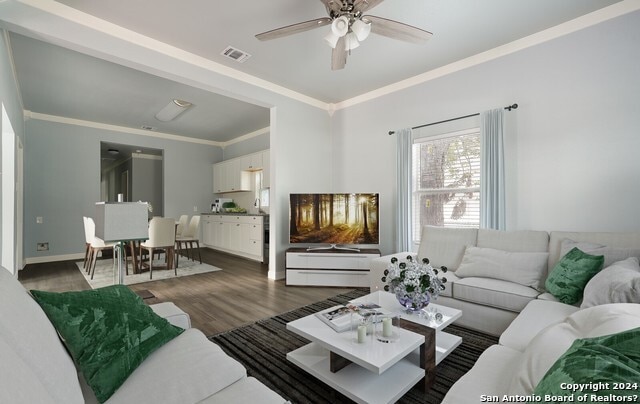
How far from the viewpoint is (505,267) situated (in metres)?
2.62

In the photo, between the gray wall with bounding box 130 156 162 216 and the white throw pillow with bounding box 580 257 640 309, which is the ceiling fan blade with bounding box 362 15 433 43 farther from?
the gray wall with bounding box 130 156 162 216

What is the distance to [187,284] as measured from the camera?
4098 millimetres

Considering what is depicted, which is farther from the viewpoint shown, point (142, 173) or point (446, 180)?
point (142, 173)

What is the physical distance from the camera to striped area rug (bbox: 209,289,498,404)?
1.73 metres

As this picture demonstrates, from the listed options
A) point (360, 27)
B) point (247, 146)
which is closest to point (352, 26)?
point (360, 27)

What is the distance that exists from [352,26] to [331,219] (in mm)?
2556

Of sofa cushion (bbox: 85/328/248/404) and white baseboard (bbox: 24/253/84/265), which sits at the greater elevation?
sofa cushion (bbox: 85/328/248/404)

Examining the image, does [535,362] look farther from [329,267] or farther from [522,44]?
[522,44]

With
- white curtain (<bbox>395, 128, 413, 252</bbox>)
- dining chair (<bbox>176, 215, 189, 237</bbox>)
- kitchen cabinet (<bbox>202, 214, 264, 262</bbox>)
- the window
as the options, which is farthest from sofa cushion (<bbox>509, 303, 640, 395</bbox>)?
dining chair (<bbox>176, 215, 189, 237</bbox>)

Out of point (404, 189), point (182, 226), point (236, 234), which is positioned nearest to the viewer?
point (404, 189)

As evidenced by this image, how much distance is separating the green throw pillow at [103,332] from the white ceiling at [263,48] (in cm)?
249

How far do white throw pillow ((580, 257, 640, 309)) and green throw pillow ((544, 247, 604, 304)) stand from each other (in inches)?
4.6

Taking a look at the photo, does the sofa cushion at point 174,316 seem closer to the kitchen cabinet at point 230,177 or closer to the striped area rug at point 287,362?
the striped area rug at point 287,362

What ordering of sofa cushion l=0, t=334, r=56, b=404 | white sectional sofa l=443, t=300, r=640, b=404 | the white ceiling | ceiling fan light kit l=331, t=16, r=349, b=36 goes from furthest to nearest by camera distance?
the white ceiling, ceiling fan light kit l=331, t=16, r=349, b=36, white sectional sofa l=443, t=300, r=640, b=404, sofa cushion l=0, t=334, r=56, b=404
